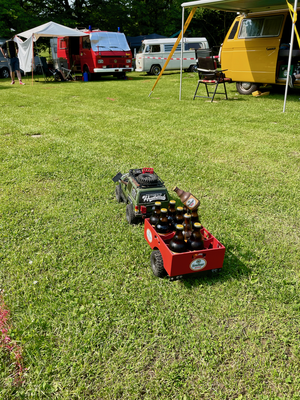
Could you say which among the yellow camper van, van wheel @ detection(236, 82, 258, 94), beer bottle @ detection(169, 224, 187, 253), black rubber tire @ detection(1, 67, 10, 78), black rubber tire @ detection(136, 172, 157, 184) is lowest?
beer bottle @ detection(169, 224, 187, 253)

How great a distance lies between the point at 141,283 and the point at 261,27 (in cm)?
1067

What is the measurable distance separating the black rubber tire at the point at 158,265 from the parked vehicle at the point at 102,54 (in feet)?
51.2

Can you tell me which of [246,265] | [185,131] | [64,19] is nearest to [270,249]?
[246,265]

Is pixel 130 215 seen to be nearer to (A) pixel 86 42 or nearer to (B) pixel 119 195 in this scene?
(B) pixel 119 195

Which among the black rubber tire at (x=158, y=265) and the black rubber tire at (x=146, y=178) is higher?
the black rubber tire at (x=146, y=178)

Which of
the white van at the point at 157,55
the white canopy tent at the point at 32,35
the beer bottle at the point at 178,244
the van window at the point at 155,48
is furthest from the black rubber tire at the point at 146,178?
the van window at the point at 155,48

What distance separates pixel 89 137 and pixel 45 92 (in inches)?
294

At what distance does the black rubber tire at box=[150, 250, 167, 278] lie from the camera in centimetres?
251

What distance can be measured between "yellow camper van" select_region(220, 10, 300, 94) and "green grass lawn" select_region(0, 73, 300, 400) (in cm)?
576

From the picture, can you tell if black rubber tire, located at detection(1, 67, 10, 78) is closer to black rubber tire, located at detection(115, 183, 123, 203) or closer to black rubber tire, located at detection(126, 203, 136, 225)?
black rubber tire, located at detection(115, 183, 123, 203)

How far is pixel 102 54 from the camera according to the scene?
53.2ft

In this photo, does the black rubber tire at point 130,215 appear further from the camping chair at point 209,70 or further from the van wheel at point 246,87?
the van wheel at point 246,87

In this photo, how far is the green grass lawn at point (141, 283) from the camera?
1834 millimetres

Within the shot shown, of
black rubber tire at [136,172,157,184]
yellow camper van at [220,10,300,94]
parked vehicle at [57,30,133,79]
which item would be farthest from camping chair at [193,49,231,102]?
black rubber tire at [136,172,157,184]
